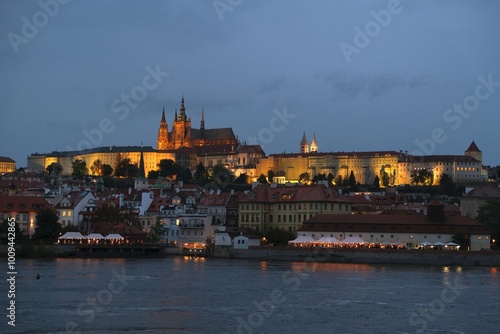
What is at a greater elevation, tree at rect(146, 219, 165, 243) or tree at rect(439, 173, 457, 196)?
tree at rect(439, 173, 457, 196)

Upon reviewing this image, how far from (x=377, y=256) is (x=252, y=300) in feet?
77.0

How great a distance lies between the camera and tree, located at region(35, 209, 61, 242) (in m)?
67.5

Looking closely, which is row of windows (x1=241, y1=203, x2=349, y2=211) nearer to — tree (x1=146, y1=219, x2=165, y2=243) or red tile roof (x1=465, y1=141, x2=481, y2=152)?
tree (x1=146, y1=219, x2=165, y2=243)

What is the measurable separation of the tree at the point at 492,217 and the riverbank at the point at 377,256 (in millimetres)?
10876

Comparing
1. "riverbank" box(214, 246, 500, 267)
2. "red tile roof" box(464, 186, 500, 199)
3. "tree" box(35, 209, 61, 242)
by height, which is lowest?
"riverbank" box(214, 246, 500, 267)

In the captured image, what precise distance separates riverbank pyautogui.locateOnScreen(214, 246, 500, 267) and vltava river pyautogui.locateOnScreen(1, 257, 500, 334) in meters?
3.55

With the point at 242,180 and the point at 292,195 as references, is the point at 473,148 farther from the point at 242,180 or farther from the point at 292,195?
the point at 292,195

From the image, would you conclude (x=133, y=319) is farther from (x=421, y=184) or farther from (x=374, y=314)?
(x=421, y=184)

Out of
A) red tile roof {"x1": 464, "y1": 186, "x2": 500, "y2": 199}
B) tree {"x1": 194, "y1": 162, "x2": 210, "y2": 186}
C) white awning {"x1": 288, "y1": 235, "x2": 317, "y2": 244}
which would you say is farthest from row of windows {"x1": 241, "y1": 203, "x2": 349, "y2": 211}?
tree {"x1": 194, "y1": 162, "x2": 210, "y2": 186}

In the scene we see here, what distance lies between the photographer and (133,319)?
31.9m

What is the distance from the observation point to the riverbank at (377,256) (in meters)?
57.6

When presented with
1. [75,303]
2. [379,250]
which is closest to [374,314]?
[75,303]

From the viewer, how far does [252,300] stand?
37.5m

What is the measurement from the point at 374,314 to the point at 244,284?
34.1 ft
